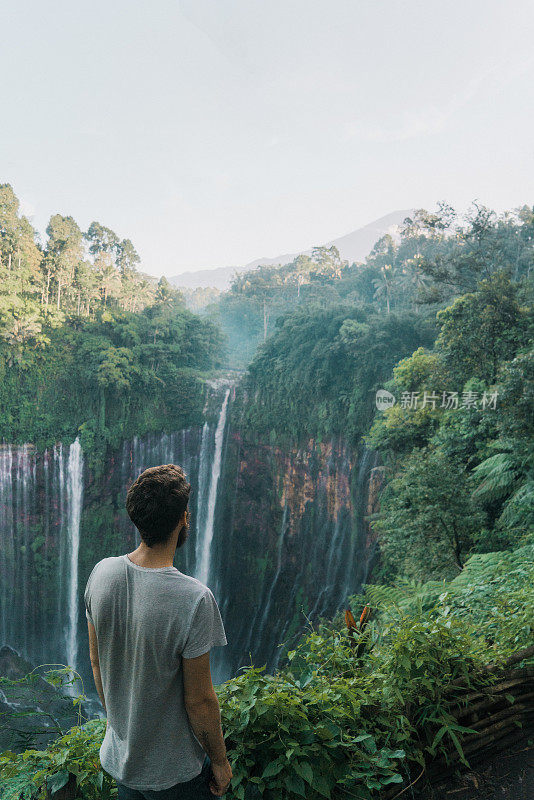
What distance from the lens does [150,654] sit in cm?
88

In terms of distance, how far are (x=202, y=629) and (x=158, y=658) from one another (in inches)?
4.0

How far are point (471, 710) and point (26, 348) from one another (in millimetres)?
13156

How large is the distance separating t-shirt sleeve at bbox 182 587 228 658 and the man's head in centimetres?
15

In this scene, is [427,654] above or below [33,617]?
above

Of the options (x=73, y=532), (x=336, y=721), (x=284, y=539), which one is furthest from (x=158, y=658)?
(x=73, y=532)

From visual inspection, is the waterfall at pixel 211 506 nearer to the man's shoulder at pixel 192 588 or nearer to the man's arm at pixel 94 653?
the man's arm at pixel 94 653

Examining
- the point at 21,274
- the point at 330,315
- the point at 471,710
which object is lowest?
the point at 471,710

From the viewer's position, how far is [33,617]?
1187cm

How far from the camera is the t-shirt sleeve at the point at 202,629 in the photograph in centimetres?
87

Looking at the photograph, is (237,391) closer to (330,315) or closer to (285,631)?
(330,315)

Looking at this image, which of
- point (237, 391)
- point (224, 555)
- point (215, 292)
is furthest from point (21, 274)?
point (215, 292)

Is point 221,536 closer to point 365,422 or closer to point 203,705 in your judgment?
point 365,422

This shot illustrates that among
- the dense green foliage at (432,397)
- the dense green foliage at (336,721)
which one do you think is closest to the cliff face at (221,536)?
the dense green foliage at (432,397)

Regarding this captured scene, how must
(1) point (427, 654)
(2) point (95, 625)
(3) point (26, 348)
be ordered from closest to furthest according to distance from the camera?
(2) point (95, 625) → (1) point (427, 654) → (3) point (26, 348)
